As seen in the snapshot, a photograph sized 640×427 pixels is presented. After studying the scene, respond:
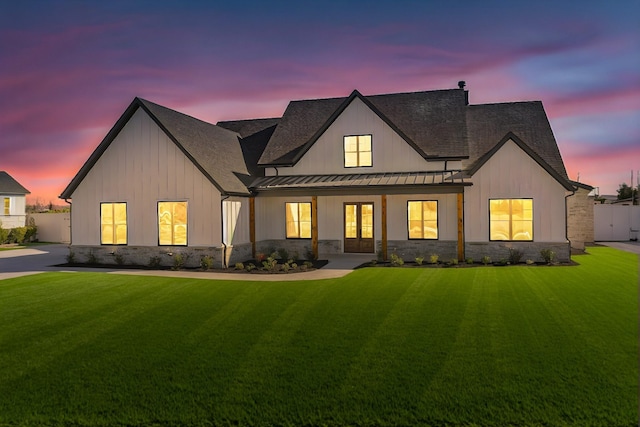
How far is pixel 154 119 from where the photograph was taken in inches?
742

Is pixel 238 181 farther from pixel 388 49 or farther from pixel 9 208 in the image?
pixel 9 208

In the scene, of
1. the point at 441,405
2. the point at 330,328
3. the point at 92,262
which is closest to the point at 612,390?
the point at 441,405

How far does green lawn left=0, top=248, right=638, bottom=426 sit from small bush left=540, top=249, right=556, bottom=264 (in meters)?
4.90

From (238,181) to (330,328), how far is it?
499 inches

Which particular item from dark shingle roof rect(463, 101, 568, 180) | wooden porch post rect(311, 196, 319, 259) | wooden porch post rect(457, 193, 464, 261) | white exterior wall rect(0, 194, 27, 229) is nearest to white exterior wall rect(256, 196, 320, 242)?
wooden porch post rect(311, 196, 319, 259)

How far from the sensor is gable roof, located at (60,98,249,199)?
18.6 meters

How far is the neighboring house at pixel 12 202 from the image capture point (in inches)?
1564

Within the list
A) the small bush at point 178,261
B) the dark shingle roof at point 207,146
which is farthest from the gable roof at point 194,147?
the small bush at point 178,261

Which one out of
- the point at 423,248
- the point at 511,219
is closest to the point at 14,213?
the point at 423,248

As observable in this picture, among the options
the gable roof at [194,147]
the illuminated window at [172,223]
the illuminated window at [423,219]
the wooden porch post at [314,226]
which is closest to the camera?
the gable roof at [194,147]

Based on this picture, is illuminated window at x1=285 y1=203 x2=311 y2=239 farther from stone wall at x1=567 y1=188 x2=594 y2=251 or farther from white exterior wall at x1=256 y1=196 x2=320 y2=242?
stone wall at x1=567 y1=188 x2=594 y2=251

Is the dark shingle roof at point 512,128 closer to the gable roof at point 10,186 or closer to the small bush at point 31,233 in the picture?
the small bush at point 31,233

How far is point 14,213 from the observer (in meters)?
41.4

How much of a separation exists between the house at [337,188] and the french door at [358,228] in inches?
1.9
